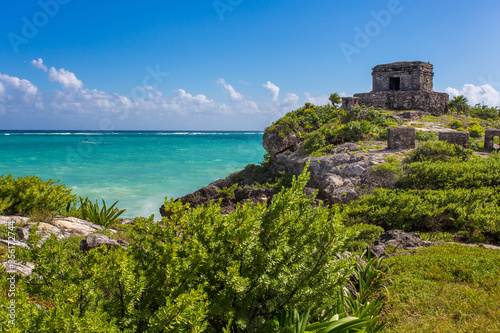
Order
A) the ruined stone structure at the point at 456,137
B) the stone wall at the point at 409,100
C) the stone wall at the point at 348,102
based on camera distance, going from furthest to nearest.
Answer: the stone wall at the point at 409,100, the stone wall at the point at 348,102, the ruined stone structure at the point at 456,137

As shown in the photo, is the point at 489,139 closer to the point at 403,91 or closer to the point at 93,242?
the point at 403,91

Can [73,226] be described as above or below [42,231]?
below

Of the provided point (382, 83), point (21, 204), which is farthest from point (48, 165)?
point (382, 83)

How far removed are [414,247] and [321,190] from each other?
15.7ft

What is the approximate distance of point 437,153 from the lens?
→ 11383mm

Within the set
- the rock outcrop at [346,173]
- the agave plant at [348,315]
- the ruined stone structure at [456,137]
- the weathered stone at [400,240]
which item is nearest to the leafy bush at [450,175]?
the rock outcrop at [346,173]

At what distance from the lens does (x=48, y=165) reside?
3428cm

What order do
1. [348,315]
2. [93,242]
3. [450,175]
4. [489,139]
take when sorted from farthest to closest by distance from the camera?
[489,139], [450,175], [93,242], [348,315]

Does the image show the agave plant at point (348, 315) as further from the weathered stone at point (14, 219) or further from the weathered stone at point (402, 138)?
the weathered stone at point (402, 138)

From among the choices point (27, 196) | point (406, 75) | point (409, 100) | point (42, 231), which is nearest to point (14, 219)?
point (27, 196)

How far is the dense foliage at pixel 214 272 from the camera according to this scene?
2312 mm

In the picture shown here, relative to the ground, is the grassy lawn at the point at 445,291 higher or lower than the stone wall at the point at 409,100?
lower

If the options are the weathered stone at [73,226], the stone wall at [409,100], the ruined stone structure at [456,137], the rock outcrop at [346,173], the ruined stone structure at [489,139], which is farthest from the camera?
the stone wall at [409,100]

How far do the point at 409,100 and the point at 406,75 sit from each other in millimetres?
2367
